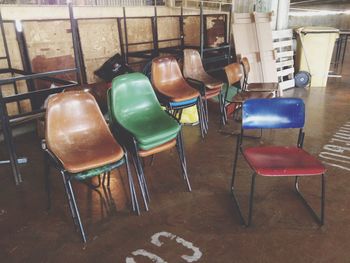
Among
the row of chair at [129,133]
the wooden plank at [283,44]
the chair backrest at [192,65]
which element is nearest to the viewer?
the row of chair at [129,133]

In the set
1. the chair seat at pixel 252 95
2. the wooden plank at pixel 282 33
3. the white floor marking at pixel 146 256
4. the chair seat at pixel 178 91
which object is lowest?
the white floor marking at pixel 146 256

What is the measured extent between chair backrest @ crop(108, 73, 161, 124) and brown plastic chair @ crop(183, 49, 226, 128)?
47.3 inches

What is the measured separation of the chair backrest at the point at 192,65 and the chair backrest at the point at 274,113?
5.75ft

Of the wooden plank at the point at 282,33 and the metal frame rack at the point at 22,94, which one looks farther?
the wooden plank at the point at 282,33

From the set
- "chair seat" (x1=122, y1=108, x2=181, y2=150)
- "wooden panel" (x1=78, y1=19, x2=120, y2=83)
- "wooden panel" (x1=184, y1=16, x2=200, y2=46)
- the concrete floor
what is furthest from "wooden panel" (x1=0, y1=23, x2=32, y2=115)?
"wooden panel" (x1=184, y1=16, x2=200, y2=46)

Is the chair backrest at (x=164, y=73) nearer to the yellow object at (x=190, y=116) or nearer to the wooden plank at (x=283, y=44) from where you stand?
the yellow object at (x=190, y=116)

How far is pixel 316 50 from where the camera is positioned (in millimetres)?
5996

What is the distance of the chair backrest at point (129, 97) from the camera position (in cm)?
240

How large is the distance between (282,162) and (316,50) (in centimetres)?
473

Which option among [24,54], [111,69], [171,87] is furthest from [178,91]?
[24,54]

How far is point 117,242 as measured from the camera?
2.05 meters

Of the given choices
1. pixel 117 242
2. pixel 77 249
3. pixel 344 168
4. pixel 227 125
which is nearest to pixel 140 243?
pixel 117 242

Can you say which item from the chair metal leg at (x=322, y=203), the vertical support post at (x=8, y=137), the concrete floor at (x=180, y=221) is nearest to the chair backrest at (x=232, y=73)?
the concrete floor at (x=180, y=221)

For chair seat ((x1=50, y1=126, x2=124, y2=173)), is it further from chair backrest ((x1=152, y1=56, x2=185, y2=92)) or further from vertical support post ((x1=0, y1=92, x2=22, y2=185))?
chair backrest ((x1=152, y1=56, x2=185, y2=92))
